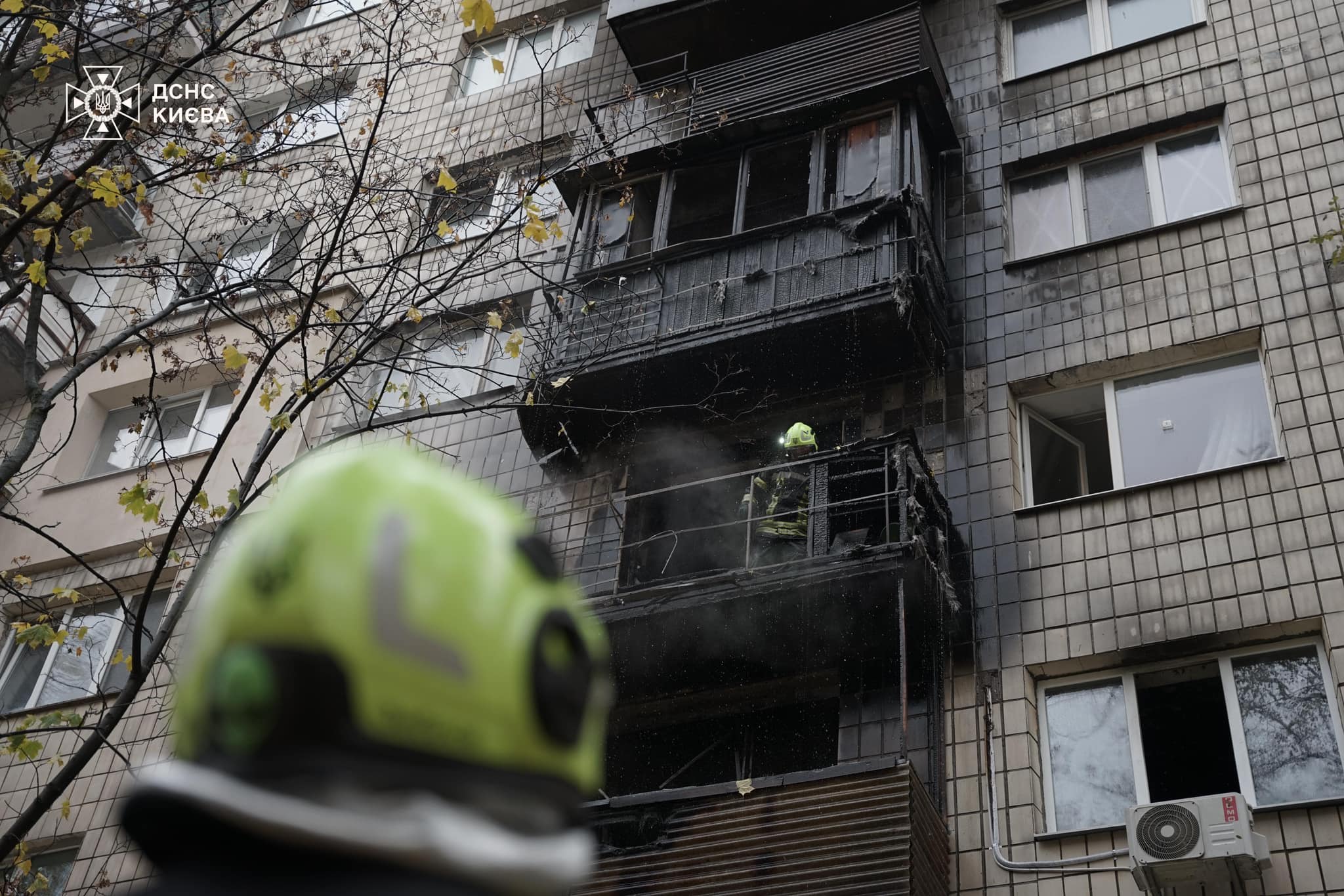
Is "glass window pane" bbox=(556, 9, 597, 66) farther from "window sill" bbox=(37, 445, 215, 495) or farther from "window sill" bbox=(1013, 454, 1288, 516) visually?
"window sill" bbox=(1013, 454, 1288, 516)

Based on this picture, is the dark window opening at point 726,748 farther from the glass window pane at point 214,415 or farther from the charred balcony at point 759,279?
the glass window pane at point 214,415

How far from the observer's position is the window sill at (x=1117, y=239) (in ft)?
36.6

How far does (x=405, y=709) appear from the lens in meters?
1.50

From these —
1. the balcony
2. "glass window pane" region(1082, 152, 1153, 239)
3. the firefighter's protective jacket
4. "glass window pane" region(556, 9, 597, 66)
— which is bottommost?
the firefighter's protective jacket

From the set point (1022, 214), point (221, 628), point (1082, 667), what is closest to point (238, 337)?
point (1022, 214)

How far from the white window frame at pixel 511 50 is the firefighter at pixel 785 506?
8.92 metres

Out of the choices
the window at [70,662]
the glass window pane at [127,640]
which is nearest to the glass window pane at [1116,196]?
the glass window pane at [127,640]

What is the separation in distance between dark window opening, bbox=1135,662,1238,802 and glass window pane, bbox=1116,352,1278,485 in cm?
169

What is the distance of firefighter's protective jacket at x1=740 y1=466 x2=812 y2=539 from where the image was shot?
10.7 m

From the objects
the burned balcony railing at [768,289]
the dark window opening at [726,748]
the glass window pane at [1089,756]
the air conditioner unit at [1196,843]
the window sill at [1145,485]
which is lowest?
the air conditioner unit at [1196,843]

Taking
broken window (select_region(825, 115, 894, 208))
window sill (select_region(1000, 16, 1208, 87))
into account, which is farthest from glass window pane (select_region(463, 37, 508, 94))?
window sill (select_region(1000, 16, 1208, 87))

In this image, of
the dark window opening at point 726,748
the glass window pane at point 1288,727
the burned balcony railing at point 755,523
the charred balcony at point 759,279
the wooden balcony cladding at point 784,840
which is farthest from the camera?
the charred balcony at point 759,279

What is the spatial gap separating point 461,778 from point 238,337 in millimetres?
16591

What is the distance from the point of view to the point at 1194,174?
1198 cm
